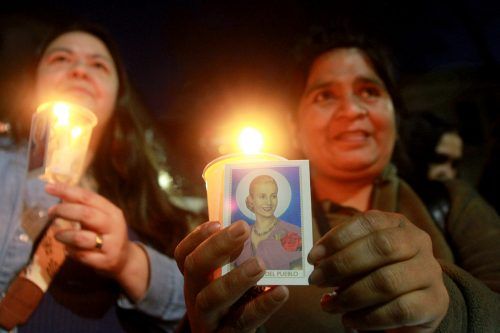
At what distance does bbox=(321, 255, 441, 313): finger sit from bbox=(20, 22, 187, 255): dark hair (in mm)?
1502

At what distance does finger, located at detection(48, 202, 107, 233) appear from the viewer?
151 cm

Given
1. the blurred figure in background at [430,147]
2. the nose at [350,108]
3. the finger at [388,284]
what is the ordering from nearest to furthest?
the finger at [388,284] < the nose at [350,108] < the blurred figure in background at [430,147]

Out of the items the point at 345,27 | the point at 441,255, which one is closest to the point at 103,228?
the point at 441,255

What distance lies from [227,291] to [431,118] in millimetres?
3414

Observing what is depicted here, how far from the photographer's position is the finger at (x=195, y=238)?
0.99 metres

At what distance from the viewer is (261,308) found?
3.32 feet

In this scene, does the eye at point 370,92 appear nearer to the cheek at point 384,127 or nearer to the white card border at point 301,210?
the cheek at point 384,127

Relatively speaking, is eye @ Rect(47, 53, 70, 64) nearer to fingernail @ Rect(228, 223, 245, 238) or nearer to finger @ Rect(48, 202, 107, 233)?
finger @ Rect(48, 202, 107, 233)

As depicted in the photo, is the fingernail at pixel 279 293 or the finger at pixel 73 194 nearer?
the fingernail at pixel 279 293

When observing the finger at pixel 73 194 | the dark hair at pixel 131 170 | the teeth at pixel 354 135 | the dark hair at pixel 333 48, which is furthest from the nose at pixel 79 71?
the teeth at pixel 354 135

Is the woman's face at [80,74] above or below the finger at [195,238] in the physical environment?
above

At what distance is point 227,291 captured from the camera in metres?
0.96

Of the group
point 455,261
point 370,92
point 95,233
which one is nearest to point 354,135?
point 370,92

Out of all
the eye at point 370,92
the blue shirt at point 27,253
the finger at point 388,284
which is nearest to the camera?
the finger at point 388,284
